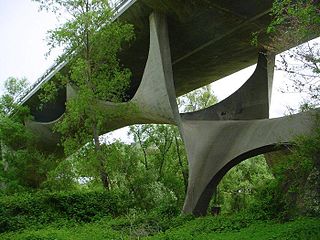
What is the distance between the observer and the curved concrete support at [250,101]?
15523 millimetres

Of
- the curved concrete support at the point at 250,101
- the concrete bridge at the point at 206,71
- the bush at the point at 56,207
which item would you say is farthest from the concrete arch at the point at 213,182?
the curved concrete support at the point at 250,101

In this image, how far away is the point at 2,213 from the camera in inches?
431

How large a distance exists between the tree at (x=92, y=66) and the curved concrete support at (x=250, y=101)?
401 cm

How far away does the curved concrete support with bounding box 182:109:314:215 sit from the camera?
11727 mm

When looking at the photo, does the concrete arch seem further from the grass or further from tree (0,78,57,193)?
tree (0,78,57,193)

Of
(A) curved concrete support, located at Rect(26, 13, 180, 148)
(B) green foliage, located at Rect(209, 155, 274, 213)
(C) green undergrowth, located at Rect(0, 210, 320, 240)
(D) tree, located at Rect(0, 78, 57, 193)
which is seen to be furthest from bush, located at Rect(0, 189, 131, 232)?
(B) green foliage, located at Rect(209, 155, 274, 213)

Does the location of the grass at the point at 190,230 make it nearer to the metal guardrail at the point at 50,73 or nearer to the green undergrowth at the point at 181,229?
the green undergrowth at the point at 181,229

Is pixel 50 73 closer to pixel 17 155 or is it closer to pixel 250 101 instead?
pixel 17 155

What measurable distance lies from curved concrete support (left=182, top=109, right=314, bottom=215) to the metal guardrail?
467 centimetres

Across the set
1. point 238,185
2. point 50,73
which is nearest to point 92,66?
point 50,73

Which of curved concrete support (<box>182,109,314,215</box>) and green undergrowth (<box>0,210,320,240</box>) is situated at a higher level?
curved concrete support (<box>182,109,314,215</box>)

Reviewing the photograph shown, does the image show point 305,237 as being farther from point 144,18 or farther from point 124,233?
point 144,18

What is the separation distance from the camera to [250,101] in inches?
618

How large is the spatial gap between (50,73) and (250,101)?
9735mm
